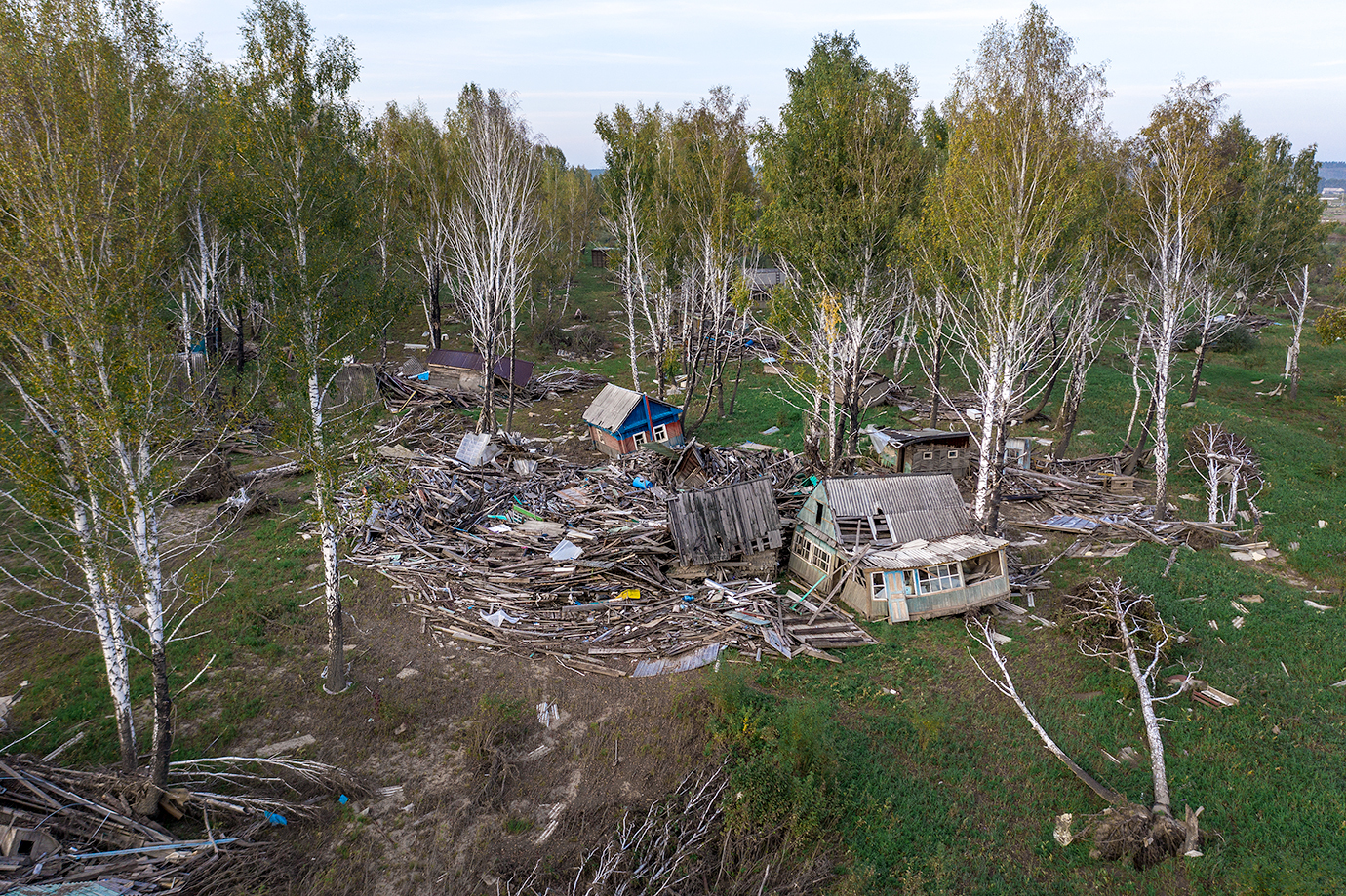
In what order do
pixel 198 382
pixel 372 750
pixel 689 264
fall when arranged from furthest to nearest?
pixel 689 264
pixel 372 750
pixel 198 382

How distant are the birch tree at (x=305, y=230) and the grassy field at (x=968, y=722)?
322cm

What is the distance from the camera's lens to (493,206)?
24406 mm

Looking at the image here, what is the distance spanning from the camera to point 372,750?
1128 cm

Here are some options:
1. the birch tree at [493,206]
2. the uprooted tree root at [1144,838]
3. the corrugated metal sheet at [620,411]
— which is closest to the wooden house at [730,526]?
the uprooted tree root at [1144,838]

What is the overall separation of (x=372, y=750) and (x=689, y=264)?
2471 cm

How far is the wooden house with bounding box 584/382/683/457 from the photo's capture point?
81.8ft

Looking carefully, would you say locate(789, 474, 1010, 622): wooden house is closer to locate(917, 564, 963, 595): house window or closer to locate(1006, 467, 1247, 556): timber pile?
locate(917, 564, 963, 595): house window

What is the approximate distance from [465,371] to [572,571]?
19.4m

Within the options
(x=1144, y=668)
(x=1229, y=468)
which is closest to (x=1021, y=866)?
(x=1144, y=668)

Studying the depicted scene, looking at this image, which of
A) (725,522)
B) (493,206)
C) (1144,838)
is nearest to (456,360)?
(493,206)

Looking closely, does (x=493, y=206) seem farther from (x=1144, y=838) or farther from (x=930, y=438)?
(x=1144, y=838)

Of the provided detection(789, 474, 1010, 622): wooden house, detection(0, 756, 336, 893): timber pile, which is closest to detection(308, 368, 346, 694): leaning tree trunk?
detection(0, 756, 336, 893): timber pile

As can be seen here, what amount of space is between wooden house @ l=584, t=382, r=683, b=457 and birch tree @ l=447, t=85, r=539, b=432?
3.93 meters

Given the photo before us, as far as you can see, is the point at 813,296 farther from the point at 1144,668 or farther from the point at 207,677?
the point at 207,677
